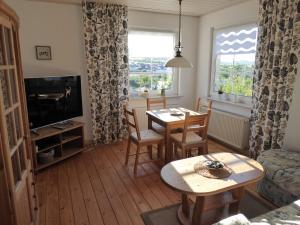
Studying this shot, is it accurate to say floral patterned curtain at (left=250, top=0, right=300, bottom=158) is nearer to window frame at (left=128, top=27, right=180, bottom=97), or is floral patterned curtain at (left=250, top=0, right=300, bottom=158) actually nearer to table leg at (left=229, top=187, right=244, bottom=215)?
table leg at (left=229, top=187, right=244, bottom=215)

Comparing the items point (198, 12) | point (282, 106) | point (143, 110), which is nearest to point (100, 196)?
point (143, 110)

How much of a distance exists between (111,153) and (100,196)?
50.1 inches

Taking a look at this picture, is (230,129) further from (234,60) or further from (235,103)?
(234,60)

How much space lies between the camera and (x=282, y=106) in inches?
119

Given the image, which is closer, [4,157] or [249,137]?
[4,157]

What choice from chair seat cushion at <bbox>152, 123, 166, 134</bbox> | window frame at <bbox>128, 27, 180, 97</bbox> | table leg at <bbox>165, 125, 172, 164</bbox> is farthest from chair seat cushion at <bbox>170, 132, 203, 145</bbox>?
window frame at <bbox>128, 27, 180, 97</bbox>

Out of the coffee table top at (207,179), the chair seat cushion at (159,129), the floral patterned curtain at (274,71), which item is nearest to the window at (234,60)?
the floral patterned curtain at (274,71)

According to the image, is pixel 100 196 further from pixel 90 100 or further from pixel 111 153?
pixel 90 100

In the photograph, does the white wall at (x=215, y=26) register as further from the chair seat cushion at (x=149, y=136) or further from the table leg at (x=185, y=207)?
the table leg at (x=185, y=207)

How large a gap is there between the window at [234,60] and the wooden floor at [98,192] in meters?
2.05

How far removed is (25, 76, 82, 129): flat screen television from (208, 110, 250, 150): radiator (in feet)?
8.20

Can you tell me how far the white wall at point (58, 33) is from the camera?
11.6 ft

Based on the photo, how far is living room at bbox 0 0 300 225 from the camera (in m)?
2.38

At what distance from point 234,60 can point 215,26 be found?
813 millimetres
